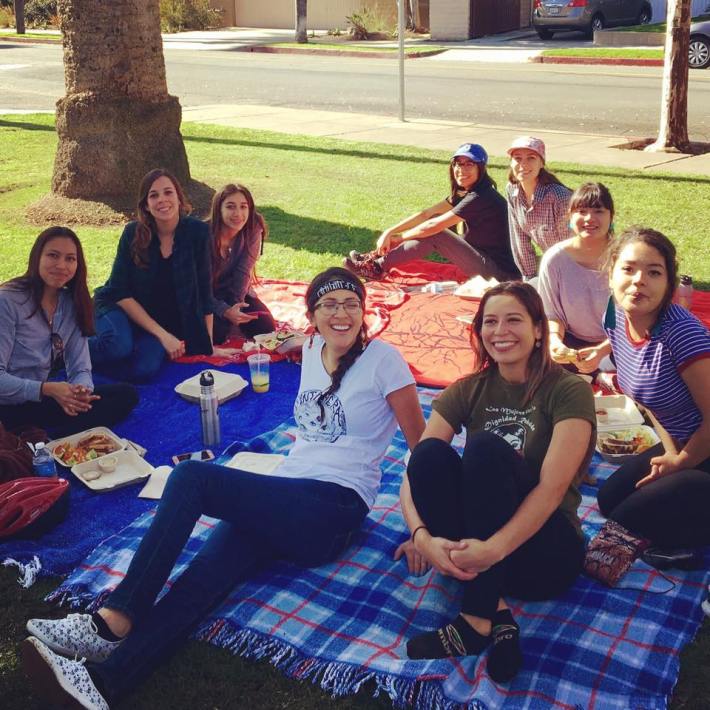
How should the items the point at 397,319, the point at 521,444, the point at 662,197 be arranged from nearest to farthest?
1. the point at 521,444
2. the point at 397,319
3. the point at 662,197

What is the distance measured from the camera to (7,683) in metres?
3.46

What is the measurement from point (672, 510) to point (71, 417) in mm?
3372

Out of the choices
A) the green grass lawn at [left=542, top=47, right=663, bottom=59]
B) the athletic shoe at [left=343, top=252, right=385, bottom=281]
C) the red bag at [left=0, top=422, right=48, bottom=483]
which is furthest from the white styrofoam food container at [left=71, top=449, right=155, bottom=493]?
the green grass lawn at [left=542, top=47, right=663, bottom=59]

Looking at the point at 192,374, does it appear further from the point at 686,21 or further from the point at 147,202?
the point at 686,21

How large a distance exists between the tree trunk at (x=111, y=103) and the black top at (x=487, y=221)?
160 inches

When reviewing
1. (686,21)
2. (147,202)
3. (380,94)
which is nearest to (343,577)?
(147,202)

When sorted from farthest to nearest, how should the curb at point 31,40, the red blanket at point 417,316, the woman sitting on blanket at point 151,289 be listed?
the curb at point 31,40 → the red blanket at point 417,316 → the woman sitting on blanket at point 151,289

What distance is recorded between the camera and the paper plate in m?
5.90

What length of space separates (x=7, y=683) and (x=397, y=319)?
4.42 meters

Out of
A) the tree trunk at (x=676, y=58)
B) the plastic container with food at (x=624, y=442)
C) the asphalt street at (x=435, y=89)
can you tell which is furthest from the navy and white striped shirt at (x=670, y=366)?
the asphalt street at (x=435, y=89)

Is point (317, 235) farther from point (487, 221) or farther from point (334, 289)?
point (334, 289)

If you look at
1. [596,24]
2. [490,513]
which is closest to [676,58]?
[490,513]

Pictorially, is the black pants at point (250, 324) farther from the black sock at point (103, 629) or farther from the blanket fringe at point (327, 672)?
the black sock at point (103, 629)

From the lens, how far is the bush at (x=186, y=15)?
38031 millimetres
